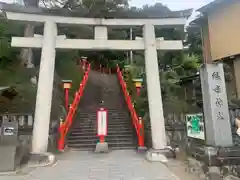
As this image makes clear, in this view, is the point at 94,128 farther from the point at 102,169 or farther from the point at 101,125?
the point at 102,169

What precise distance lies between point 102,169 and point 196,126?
291cm

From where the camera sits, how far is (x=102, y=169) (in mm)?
6453

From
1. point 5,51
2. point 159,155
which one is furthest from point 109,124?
point 5,51

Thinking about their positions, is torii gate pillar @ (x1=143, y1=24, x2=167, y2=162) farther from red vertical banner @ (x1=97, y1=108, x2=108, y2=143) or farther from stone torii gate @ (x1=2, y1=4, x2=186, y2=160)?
red vertical banner @ (x1=97, y1=108, x2=108, y2=143)

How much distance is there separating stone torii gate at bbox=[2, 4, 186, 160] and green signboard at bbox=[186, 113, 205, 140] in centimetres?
143

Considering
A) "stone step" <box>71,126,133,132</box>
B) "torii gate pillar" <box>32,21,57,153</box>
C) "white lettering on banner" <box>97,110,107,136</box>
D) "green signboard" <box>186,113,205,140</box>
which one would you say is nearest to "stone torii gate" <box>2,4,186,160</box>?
"torii gate pillar" <box>32,21,57,153</box>

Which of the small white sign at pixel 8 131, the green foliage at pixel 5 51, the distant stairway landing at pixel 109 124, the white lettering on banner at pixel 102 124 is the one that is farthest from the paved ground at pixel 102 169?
the green foliage at pixel 5 51

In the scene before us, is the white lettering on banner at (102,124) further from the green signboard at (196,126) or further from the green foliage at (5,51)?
the green foliage at (5,51)

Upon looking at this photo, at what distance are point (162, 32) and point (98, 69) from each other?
34.2ft

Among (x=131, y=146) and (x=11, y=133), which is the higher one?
(x=11, y=133)

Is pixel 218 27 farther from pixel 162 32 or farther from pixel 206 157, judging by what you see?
pixel 206 157

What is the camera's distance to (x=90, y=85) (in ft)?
65.9

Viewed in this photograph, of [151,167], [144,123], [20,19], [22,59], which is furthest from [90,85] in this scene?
[151,167]

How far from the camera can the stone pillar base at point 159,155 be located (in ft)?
23.7
